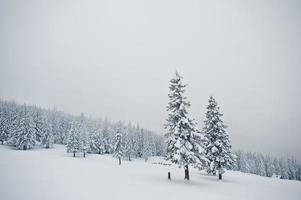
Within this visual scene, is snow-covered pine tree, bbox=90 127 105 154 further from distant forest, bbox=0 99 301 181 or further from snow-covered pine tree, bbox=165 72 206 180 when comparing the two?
snow-covered pine tree, bbox=165 72 206 180

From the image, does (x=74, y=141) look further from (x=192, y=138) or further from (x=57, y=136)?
(x=192, y=138)

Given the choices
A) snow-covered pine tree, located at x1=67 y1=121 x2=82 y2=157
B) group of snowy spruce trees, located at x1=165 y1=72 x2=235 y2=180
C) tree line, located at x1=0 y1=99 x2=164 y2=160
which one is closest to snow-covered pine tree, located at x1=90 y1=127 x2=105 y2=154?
tree line, located at x1=0 y1=99 x2=164 y2=160

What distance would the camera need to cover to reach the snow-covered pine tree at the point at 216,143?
115 ft

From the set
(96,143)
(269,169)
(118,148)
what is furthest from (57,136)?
(269,169)

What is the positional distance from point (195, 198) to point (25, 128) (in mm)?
72082

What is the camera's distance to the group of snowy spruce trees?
2883 centimetres

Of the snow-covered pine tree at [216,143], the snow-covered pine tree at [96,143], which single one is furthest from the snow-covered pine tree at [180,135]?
the snow-covered pine tree at [96,143]

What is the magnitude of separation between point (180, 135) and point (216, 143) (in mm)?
9161

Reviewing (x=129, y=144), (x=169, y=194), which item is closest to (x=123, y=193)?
(x=169, y=194)

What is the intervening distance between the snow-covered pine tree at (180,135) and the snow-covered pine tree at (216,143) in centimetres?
527

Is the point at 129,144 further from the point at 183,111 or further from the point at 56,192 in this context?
the point at 56,192

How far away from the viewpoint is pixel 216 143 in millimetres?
35219

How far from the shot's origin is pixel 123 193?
17125mm

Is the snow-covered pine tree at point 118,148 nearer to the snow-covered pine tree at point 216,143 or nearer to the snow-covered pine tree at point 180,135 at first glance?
the snow-covered pine tree at point 216,143
